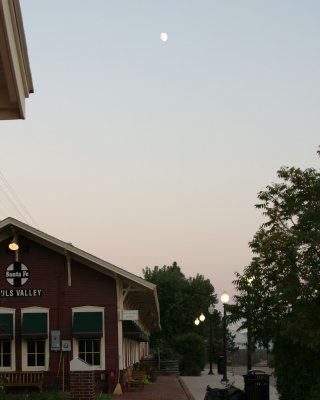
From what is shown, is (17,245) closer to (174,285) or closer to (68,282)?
(68,282)

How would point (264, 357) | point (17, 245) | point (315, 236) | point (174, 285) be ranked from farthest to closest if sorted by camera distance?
point (264, 357), point (174, 285), point (17, 245), point (315, 236)

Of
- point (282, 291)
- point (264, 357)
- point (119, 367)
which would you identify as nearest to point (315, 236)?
point (282, 291)

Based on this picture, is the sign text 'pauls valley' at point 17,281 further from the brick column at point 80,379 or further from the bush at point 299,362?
the bush at point 299,362

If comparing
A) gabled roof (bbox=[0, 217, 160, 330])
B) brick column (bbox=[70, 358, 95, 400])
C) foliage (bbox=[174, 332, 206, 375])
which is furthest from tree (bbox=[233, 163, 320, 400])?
foliage (bbox=[174, 332, 206, 375])

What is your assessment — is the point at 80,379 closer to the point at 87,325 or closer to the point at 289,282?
the point at 289,282

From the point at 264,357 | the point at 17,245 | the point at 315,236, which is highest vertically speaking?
the point at 17,245

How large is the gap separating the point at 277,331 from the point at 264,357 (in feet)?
206

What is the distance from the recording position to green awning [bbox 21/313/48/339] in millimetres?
24750

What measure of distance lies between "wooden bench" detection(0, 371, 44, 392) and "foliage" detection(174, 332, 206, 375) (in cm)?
1867

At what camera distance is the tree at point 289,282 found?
39.7 ft

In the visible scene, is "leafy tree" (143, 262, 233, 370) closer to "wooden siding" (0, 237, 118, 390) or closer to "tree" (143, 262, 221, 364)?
"tree" (143, 262, 221, 364)

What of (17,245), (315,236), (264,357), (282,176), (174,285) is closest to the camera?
(315,236)

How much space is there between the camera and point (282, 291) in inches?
492


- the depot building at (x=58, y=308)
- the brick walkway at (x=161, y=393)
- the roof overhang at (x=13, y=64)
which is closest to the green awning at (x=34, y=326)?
the depot building at (x=58, y=308)
